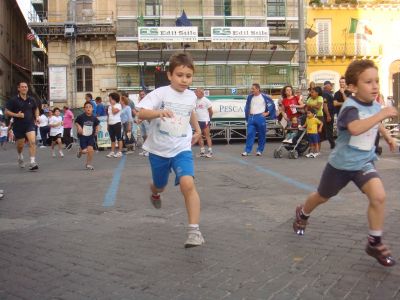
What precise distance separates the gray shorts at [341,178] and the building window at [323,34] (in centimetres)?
3965

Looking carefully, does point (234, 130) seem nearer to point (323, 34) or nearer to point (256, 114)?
point (256, 114)

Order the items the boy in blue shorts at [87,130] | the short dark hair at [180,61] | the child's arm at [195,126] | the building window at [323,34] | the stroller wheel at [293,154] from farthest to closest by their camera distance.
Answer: the building window at [323,34], the stroller wheel at [293,154], the boy in blue shorts at [87,130], the child's arm at [195,126], the short dark hair at [180,61]

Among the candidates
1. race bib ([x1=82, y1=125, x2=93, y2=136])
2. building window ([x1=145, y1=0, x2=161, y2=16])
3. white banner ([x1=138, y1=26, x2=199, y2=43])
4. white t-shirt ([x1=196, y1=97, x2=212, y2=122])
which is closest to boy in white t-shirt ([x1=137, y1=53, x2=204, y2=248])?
race bib ([x1=82, y1=125, x2=93, y2=136])

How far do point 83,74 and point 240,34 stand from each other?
11.6 meters

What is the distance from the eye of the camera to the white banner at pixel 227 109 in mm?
21656

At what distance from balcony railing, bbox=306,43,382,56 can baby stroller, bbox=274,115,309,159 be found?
30.8 m

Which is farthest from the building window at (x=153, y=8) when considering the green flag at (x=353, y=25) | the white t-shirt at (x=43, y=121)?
the white t-shirt at (x=43, y=121)

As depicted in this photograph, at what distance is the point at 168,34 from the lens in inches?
1444

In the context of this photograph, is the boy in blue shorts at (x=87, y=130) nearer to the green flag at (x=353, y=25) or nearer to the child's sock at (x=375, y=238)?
the child's sock at (x=375, y=238)

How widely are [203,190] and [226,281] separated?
4.14 metres

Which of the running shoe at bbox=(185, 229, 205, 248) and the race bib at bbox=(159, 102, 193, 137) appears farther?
the race bib at bbox=(159, 102, 193, 137)

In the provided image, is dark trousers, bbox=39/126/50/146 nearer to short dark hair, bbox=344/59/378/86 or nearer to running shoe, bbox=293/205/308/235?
running shoe, bbox=293/205/308/235

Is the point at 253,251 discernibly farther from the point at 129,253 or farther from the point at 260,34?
the point at 260,34

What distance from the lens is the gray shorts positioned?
13.4 feet
